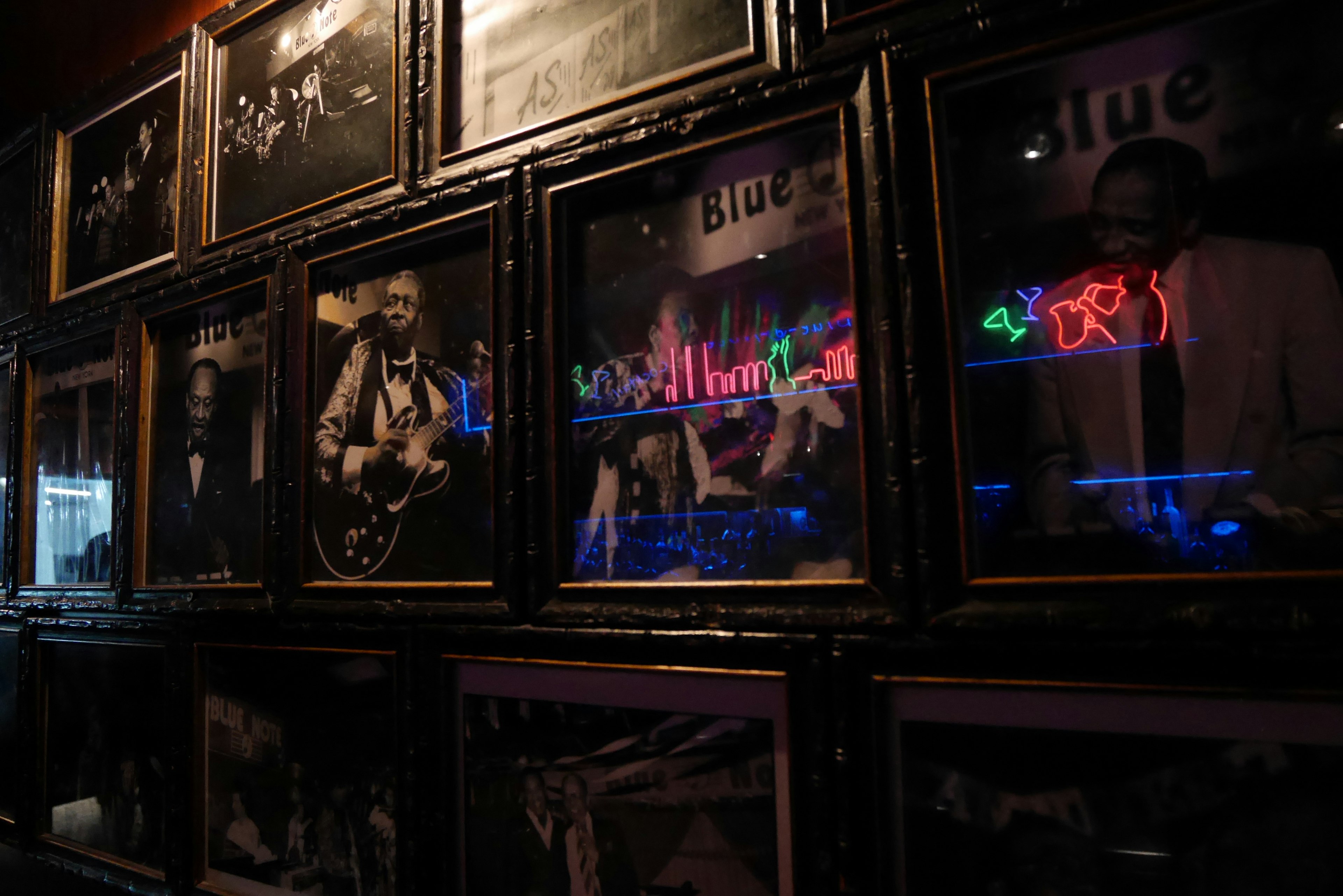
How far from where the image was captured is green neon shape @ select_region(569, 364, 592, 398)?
63.7 inches

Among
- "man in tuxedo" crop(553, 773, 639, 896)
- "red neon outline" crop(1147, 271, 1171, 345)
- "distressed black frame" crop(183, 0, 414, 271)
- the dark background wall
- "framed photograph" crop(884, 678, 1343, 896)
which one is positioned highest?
the dark background wall

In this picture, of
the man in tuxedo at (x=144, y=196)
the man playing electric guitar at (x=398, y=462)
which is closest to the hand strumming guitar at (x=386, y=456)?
the man playing electric guitar at (x=398, y=462)

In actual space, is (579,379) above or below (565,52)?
below

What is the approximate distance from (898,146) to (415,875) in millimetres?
1691

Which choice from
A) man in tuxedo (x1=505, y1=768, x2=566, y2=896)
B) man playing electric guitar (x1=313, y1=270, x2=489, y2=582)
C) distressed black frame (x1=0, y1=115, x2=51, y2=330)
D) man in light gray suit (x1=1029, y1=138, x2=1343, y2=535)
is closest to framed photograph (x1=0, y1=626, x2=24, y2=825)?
distressed black frame (x1=0, y1=115, x2=51, y2=330)

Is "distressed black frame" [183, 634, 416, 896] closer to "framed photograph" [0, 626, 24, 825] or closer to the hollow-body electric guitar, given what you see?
the hollow-body electric guitar

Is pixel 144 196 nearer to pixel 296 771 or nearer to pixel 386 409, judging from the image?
pixel 386 409

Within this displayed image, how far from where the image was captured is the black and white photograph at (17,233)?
2.83m

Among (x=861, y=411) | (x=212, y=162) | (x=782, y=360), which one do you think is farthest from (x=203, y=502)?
(x=861, y=411)

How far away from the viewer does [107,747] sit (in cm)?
231

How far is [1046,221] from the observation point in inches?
48.2

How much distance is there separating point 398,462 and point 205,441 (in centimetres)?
77

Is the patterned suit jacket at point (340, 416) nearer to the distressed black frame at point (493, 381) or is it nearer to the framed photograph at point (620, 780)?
the distressed black frame at point (493, 381)

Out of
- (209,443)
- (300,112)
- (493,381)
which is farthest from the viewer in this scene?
(209,443)
